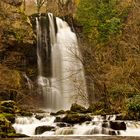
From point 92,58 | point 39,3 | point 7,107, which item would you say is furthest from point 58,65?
point 39,3

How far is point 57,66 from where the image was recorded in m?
42.5

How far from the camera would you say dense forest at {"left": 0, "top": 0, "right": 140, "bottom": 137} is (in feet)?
104

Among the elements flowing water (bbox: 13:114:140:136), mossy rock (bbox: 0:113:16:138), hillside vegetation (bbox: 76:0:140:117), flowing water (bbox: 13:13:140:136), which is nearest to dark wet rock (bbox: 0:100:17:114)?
flowing water (bbox: 13:114:140:136)

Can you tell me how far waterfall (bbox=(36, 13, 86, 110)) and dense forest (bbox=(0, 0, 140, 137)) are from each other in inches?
26.9

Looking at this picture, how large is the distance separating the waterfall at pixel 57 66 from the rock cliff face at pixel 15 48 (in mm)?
952

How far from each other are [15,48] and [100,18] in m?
10.5

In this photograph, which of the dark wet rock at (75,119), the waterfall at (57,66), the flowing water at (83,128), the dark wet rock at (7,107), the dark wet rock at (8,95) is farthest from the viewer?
the waterfall at (57,66)

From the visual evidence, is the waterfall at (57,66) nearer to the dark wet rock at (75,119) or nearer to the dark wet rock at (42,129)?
the dark wet rock at (75,119)

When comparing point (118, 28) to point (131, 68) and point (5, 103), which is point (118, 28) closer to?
point (131, 68)

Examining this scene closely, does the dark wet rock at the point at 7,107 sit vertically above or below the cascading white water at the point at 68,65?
below

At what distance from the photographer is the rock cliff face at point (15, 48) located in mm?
38469

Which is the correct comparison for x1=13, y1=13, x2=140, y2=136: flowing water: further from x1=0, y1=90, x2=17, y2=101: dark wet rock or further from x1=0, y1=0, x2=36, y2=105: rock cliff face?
x1=0, y1=90, x2=17, y2=101: dark wet rock

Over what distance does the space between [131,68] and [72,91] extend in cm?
1080

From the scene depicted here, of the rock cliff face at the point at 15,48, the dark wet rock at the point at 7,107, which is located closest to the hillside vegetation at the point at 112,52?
the rock cliff face at the point at 15,48
